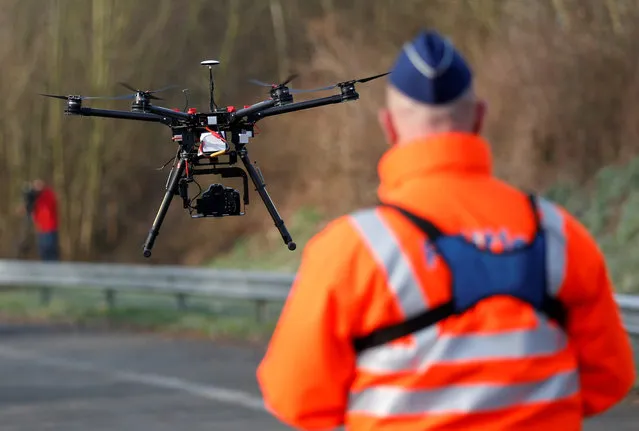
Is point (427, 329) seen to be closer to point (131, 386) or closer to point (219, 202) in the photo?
point (219, 202)

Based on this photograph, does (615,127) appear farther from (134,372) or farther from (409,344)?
(409,344)

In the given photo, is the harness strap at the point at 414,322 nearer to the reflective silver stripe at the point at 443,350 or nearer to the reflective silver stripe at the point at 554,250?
the reflective silver stripe at the point at 443,350

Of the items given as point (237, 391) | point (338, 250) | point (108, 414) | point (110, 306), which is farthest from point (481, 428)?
point (110, 306)

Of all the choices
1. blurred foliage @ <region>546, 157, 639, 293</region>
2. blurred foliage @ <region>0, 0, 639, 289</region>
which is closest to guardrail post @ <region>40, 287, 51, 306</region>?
blurred foliage @ <region>0, 0, 639, 289</region>

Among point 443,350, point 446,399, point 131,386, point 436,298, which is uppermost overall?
point 436,298

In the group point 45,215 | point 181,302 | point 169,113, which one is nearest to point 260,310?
point 181,302

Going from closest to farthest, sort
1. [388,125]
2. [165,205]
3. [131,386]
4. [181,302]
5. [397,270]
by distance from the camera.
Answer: [397,270] → [388,125] → [165,205] → [131,386] → [181,302]
